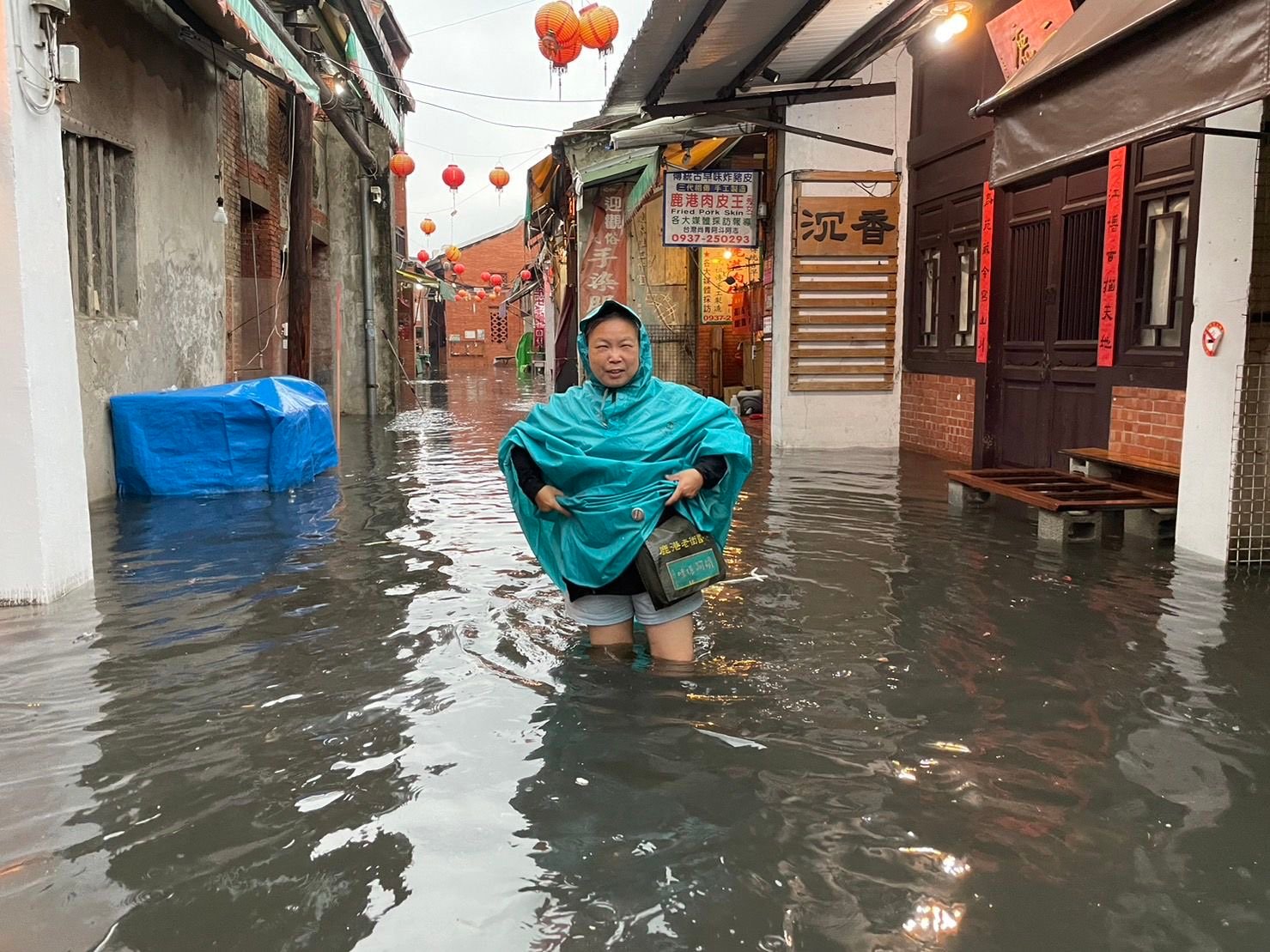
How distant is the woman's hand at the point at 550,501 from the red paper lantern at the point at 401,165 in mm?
17307

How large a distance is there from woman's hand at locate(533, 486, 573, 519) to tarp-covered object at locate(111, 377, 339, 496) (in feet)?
19.7

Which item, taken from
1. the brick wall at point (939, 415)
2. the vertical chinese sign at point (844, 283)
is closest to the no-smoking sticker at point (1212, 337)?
the brick wall at point (939, 415)

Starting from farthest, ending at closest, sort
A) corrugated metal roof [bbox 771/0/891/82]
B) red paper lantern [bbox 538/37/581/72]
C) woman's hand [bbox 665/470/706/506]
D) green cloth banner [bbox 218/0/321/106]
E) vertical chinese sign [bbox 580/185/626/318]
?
1. vertical chinese sign [bbox 580/185/626/318]
2. red paper lantern [bbox 538/37/581/72]
3. corrugated metal roof [bbox 771/0/891/82]
4. green cloth banner [bbox 218/0/321/106]
5. woman's hand [bbox 665/470/706/506]

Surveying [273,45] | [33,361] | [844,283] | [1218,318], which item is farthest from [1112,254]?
[33,361]

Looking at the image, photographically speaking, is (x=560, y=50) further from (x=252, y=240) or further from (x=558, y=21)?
(x=252, y=240)

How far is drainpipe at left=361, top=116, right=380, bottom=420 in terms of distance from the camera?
63.0ft

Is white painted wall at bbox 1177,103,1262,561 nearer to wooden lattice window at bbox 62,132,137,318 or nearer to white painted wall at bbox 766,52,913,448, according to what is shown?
white painted wall at bbox 766,52,913,448

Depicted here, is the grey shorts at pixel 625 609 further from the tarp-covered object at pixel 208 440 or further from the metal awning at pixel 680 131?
the metal awning at pixel 680 131

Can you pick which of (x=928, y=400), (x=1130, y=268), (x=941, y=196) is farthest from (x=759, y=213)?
(x=1130, y=268)

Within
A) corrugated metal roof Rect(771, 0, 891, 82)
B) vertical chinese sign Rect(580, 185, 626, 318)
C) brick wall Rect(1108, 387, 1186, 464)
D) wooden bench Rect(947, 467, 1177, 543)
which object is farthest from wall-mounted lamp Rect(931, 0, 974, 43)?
vertical chinese sign Rect(580, 185, 626, 318)

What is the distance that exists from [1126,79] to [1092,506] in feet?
9.75

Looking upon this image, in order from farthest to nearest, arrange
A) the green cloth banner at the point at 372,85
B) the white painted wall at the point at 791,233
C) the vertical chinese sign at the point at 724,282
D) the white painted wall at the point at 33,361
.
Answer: the vertical chinese sign at the point at 724,282
the green cloth banner at the point at 372,85
the white painted wall at the point at 791,233
the white painted wall at the point at 33,361

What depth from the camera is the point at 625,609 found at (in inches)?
170

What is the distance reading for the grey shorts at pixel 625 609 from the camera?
4.20m
